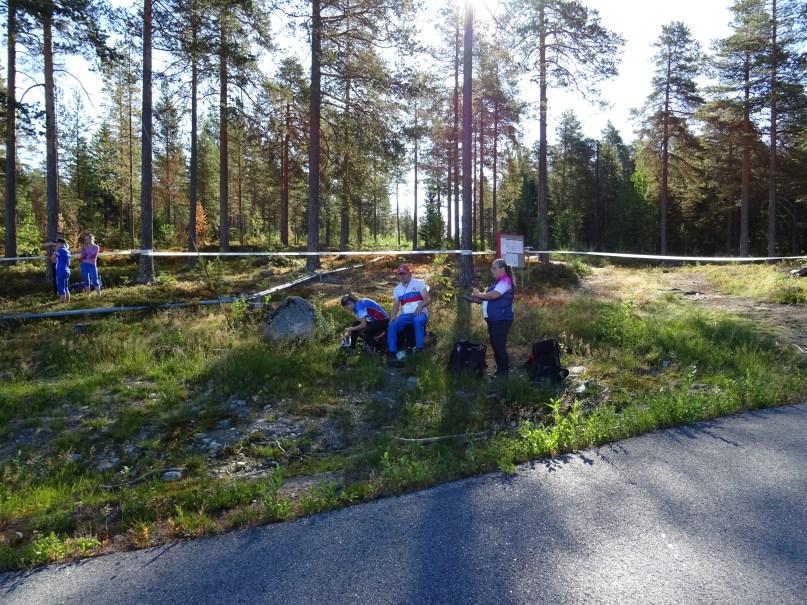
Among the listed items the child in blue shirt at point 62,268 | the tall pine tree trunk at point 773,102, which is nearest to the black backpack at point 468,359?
the child in blue shirt at point 62,268

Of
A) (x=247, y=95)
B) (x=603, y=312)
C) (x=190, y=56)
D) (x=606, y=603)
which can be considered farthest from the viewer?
(x=247, y=95)

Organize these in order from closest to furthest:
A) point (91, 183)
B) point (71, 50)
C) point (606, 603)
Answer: point (606, 603) < point (71, 50) < point (91, 183)

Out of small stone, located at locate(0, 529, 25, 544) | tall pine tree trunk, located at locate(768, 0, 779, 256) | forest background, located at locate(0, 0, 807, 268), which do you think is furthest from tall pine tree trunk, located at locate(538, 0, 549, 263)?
small stone, located at locate(0, 529, 25, 544)

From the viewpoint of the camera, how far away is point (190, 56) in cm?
1462

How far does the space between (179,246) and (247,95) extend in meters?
22.4

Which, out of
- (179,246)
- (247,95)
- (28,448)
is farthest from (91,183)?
(28,448)

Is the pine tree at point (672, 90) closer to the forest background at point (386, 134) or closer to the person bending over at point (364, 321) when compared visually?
the forest background at point (386, 134)

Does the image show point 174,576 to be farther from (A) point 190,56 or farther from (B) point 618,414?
(A) point 190,56

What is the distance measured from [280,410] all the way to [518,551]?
4.06 meters

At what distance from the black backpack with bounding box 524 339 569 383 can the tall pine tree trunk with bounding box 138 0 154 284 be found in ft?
37.8

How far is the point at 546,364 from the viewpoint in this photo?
23.4 feet

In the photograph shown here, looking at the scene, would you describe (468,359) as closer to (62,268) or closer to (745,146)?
(62,268)

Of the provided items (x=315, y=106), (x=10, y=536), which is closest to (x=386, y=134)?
(x=315, y=106)

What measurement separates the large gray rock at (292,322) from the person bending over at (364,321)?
2.62ft
